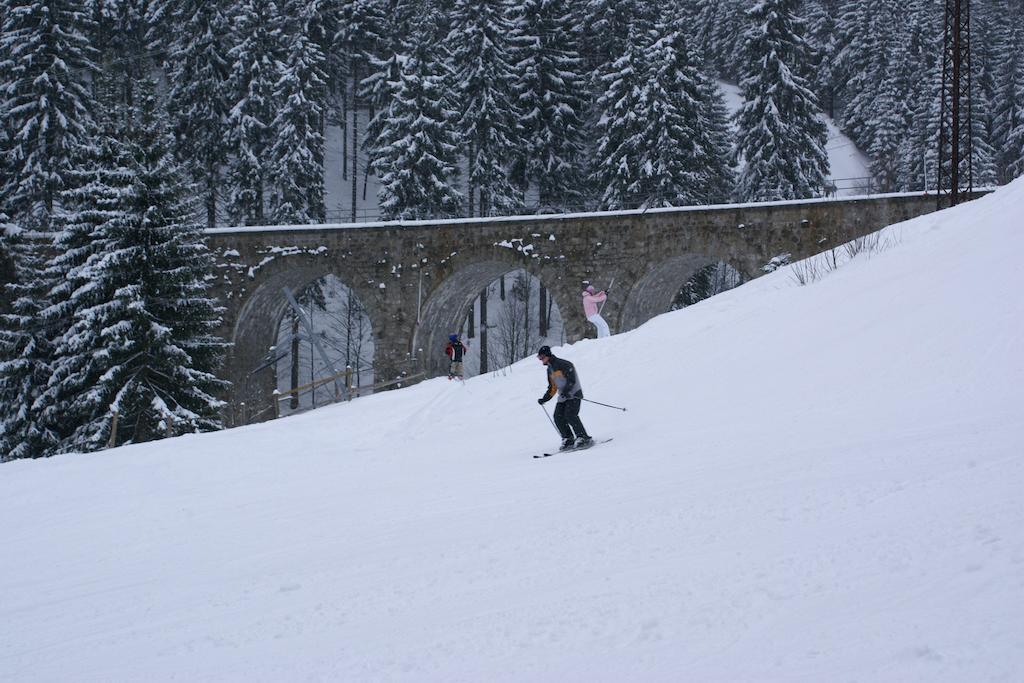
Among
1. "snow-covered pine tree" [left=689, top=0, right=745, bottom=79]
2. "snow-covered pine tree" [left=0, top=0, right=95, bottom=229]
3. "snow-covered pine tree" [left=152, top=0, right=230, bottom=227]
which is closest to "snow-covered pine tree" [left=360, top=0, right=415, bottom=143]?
"snow-covered pine tree" [left=152, top=0, right=230, bottom=227]

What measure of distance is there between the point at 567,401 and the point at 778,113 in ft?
72.0

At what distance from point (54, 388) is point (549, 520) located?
635 inches

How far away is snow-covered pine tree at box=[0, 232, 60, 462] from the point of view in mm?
19000

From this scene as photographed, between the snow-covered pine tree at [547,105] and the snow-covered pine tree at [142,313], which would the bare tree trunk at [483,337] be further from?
the snow-covered pine tree at [142,313]

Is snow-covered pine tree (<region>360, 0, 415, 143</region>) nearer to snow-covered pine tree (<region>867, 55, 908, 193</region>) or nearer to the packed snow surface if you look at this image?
the packed snow surface

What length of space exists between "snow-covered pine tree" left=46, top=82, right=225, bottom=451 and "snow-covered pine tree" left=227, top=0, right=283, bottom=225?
13342 mm

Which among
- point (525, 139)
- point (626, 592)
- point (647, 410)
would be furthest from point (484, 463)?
point (525, 139)

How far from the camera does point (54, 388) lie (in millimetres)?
18453

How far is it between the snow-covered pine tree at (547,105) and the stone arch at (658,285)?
10.6 m

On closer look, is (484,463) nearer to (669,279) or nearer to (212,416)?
(212,416)

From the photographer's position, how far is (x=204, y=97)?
34.1m

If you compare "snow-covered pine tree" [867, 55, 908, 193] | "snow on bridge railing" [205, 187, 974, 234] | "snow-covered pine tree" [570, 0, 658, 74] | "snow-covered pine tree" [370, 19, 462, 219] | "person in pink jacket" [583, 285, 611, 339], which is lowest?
"person in pink jacket" [583, 285, 611, 339]

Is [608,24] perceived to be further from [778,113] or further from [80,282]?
[80,282]

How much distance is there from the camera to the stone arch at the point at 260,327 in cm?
2456
